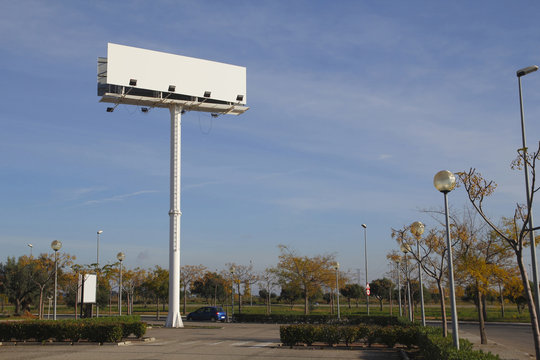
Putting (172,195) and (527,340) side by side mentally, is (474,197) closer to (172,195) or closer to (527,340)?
(527,340)

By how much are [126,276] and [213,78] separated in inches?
1014

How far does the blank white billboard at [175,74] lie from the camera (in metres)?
32.6

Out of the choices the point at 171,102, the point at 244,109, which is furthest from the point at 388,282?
the point at 171,102

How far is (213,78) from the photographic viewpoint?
119 ft

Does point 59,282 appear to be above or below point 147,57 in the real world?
below

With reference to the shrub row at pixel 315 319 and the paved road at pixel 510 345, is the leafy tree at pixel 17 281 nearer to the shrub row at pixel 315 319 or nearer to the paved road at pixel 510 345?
the shrub row at pixel 315 319

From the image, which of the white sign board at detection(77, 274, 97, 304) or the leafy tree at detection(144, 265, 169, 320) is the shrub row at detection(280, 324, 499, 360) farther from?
the leafy tree at detection(144, 265, 169, 320)

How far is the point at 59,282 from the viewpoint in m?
51.2

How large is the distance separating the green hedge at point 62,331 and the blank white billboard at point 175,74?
15.8 m

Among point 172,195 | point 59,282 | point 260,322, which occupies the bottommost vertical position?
point 260,322

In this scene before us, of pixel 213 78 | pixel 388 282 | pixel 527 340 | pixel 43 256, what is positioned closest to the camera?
pixel 527 340

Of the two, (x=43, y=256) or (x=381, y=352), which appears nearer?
(x=381, y=352)

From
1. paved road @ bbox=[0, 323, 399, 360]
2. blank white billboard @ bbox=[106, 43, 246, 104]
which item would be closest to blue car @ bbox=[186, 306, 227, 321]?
blank white billboard @ bbox=[106, 43, 246, 104]

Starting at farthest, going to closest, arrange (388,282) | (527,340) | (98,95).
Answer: (388,282) → (98,95) → (527,340)
